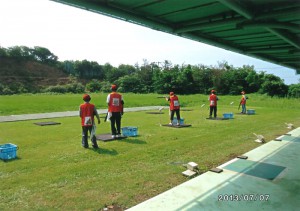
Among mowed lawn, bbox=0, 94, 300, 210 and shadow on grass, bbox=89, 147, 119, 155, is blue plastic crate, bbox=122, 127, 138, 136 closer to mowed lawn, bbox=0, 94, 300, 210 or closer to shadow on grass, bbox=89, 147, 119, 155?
mowed lawn, bbox=0, 94, 300, 210

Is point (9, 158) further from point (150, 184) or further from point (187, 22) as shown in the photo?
point (187, 22)

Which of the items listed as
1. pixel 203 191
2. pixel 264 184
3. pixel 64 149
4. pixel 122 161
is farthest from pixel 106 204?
pixel 64 149

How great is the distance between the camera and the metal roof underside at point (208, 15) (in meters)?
4.26

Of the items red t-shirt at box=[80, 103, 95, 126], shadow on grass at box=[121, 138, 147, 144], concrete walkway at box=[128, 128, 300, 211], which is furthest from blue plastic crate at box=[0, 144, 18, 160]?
concrete walkway at box=[128, 128, 300, 211]

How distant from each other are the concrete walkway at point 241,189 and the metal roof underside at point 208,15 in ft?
10.5

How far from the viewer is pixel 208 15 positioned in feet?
17.0

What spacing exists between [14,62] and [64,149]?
386 ft

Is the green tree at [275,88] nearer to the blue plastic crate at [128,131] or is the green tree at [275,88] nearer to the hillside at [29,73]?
the blue plastic crate at [128,131]

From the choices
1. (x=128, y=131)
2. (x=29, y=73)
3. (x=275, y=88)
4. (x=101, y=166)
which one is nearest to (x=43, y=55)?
(x=29, y=73)

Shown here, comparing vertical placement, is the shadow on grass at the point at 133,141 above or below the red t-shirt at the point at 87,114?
below

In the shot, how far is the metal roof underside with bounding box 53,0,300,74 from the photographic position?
4262 millimetres

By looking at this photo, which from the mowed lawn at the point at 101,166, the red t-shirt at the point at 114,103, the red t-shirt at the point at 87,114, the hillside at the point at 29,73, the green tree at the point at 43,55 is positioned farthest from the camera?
the green tree at the point at 43,55

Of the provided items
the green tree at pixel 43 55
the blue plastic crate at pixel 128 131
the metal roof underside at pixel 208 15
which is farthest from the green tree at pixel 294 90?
the green tree at pixel 43 55

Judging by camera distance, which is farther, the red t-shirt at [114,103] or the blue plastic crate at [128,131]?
the blue plastic crate at [128,131]
